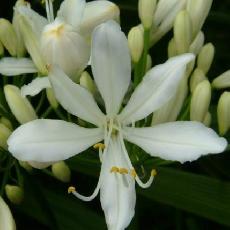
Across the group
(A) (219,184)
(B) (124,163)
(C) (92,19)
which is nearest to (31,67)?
(C) (92,19)

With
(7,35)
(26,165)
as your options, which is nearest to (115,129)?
(26,165)

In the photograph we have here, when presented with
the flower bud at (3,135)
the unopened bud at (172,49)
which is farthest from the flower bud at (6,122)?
the unopened bud at (172,49)

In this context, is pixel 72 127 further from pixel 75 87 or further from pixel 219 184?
pixel 219 184

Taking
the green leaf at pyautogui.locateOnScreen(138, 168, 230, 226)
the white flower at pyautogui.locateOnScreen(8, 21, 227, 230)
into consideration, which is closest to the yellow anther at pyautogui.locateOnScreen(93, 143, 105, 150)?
the white flower at pyautogui.locateOnScreen(8, 21, 227, 230)

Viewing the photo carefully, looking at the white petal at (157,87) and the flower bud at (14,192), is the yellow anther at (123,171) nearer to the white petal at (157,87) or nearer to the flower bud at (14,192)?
the white petal at (157,87)

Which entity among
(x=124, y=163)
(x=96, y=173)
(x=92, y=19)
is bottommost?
(x=96, y=173)

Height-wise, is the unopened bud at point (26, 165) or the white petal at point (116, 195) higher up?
the white petal at point (116, 195)
